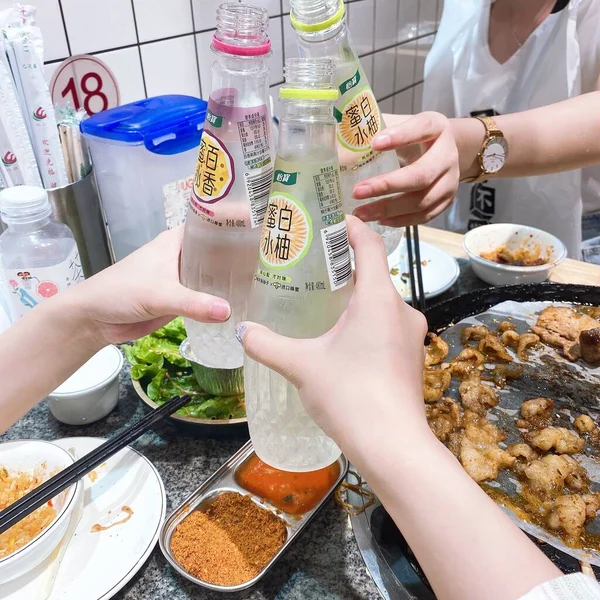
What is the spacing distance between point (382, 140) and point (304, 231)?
0.25 m

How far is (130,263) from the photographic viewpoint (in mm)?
745

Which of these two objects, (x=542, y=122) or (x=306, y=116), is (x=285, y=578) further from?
(x=542, y=122)

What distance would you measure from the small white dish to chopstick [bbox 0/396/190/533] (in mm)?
167

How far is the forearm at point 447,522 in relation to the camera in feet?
1.55

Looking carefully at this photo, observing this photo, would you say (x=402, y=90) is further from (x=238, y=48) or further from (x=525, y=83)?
(x=238, y=48)

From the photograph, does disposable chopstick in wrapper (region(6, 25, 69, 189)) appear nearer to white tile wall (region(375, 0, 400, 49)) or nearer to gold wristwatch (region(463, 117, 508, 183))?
gold wristwatch (region(463, 117, 508, 183))

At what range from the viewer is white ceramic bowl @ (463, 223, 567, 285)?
1362mm

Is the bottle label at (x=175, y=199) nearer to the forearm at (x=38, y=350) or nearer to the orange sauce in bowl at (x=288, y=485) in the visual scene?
the forearm at (x=38, y=350)

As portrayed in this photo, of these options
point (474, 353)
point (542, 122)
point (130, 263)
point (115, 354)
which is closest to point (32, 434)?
point (115, 354)

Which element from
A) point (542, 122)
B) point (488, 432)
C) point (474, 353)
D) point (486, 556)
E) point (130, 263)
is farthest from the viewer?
point (542, 122)

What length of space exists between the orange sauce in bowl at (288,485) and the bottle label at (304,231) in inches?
14.5

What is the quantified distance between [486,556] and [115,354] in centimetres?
81

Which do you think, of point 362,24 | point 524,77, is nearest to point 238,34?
point 524,77

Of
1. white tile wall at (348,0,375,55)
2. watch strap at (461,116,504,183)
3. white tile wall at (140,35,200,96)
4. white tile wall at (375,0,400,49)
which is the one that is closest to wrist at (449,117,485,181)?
watch strap at (461,116,504,183)
